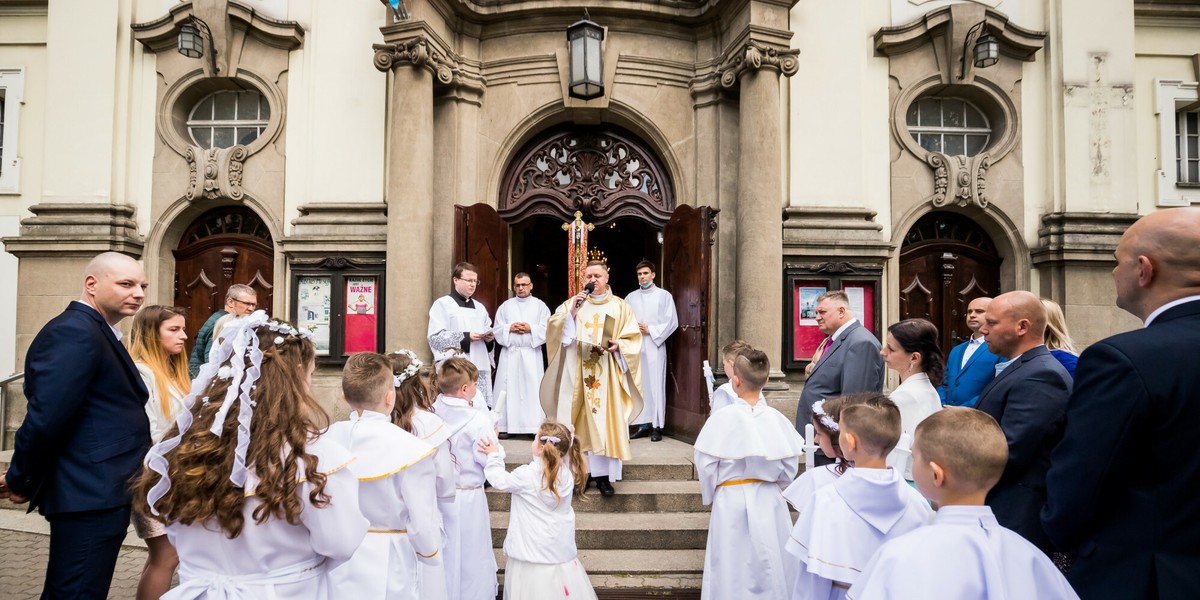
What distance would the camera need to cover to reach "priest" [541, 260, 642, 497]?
19.9ft

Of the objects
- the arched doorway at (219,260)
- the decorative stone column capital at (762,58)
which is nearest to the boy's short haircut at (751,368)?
the decorative stone column capital at (762,58)

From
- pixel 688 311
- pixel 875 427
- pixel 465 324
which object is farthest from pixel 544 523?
pixel 688 311

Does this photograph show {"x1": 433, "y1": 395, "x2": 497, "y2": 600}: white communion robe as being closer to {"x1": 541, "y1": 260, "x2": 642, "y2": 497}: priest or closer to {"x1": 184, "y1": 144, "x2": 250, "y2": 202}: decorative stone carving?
{"x1": 541, "y1": 260, "x2": 642, "y2": 497}: priest

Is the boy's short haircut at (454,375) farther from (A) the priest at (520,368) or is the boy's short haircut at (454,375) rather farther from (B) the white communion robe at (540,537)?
(A) the priest at (520,368)

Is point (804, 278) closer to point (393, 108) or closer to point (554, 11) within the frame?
point (554, 11)

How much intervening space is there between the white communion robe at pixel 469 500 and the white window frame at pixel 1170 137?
32.5ft

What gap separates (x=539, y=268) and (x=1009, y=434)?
11554mm

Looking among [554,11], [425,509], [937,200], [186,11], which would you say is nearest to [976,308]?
[937,200]

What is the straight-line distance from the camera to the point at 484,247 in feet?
27.2

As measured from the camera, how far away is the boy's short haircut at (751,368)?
4.09 metres

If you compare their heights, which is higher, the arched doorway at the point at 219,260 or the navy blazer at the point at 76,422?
the arched doorway at the point at 219,260

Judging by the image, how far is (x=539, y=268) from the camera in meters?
14.0

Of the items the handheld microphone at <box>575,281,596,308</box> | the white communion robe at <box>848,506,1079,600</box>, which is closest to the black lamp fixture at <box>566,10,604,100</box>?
the handheld microphone at <box>575,281,596,308</box>

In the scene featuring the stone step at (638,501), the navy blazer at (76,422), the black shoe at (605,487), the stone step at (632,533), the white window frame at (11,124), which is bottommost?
the stone step at (632,533)
